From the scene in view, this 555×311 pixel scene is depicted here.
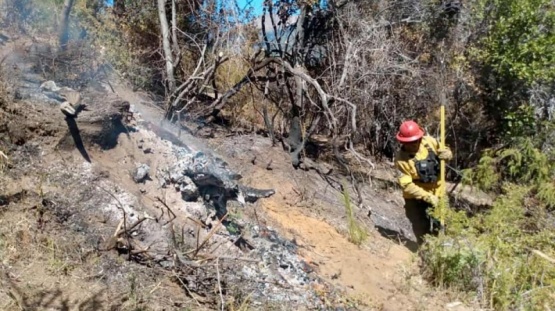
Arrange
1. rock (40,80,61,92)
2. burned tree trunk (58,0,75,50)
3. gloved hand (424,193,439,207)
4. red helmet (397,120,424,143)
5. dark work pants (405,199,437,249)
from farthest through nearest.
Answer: burned tree trunk (58,0,75,50) < dark work pants (405,199,437,249) < red helmet (397,120,424,143) < gloved hand (424,193,439,207) < rock (40,80,61,92)

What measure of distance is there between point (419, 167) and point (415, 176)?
15 cm

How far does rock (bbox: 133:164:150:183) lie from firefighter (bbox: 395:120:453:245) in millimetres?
2631

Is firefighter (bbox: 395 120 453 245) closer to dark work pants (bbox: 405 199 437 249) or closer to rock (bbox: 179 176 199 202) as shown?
dark work pants (bbox: 405 199 437 249)

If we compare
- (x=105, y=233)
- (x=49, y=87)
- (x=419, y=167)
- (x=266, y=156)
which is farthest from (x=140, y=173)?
(x=419, y=167)

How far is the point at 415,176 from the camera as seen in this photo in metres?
5.66

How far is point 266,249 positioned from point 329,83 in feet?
13.5

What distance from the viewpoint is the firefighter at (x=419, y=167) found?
5547mm

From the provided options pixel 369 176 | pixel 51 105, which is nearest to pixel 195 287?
pixel 51 105

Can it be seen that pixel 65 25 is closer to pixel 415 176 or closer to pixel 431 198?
pixel 415 176

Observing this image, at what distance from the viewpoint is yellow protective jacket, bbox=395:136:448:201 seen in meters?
5.58

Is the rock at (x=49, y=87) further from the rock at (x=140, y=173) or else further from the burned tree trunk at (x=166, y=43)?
the burned tree trunk at (x=166, y=43)

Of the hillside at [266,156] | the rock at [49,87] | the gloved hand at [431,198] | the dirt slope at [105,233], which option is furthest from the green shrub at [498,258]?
the rock at [49,87]

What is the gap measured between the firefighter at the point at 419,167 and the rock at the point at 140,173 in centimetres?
263

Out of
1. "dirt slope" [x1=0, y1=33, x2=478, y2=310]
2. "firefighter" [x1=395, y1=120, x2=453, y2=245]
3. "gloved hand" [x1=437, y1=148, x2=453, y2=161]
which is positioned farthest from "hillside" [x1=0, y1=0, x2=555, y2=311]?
"gloved hand" [x1=437, y1=148, x2=453, y2=161]
